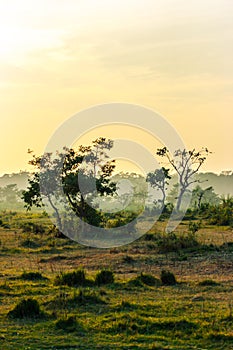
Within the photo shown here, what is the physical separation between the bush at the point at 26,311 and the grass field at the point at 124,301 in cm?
3

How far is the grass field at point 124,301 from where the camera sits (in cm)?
918

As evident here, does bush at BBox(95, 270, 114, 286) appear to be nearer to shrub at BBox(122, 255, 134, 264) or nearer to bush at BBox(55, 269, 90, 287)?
bush at BBox(55, 269, 90, 287)

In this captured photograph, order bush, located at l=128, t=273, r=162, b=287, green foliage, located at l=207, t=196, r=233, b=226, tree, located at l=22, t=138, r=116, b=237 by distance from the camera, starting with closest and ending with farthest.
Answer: bush, located at l=128, t=273, r=162, b=287 → tree, located at l=22, t=138, r=116, b=237 → green foliage, located at l=207, t=196, r=233, b=226

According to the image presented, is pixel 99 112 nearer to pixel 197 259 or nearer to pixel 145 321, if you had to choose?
pixel 197 259

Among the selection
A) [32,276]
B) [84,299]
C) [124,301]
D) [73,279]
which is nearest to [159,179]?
[32,276]

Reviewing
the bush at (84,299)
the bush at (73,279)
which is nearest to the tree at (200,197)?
the bush at (73,279)

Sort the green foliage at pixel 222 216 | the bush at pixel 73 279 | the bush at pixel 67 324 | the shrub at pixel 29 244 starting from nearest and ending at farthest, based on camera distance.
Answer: the bush at pixel 67 324 < the bush at pixel 73 279 < the shrub at pixel 29 244 < the green foliage at pixel 222 216

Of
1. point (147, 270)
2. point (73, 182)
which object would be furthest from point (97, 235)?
point (147, 270)

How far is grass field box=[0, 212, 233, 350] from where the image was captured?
30.1 ft

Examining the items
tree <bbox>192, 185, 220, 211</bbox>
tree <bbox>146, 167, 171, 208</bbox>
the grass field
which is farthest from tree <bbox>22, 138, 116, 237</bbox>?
tree <bbox>146, 167, 171, 208</bbox>

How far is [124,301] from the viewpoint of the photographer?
448 inches

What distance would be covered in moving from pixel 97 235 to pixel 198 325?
18.0 m

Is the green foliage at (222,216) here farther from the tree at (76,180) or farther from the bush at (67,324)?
the bush at (67,324)

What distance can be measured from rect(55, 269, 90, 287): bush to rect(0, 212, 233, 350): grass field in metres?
0.04
